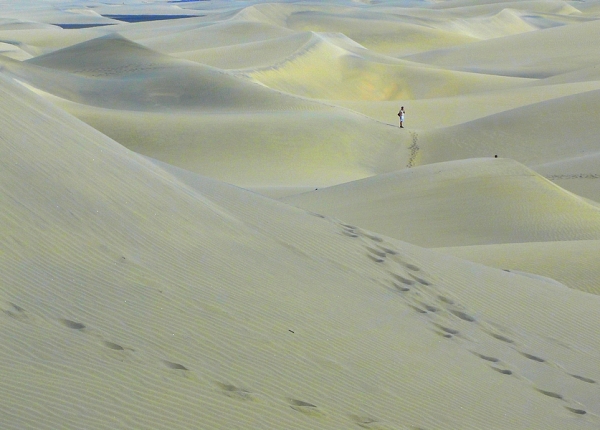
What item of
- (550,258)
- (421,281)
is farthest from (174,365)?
(550,258)

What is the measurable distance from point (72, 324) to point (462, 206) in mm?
9030

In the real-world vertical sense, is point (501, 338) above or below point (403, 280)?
below

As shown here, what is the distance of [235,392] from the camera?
454cm

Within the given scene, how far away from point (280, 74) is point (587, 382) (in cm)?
2875

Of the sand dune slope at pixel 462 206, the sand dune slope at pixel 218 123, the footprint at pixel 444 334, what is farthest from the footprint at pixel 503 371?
the sand dune slope at pixel 218 123

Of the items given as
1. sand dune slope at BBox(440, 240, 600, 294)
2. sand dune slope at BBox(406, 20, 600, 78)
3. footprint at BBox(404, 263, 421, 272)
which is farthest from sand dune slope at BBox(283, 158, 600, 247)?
sand dune slope at BBox(406, 20, 600, 78)

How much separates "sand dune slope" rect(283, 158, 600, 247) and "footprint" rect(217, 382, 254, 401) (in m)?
7.14

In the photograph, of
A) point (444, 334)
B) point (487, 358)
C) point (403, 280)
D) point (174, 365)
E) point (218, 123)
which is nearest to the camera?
point (174, 365)

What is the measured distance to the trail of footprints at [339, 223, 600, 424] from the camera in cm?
598

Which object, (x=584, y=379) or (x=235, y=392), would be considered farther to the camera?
(x=584, y=379)

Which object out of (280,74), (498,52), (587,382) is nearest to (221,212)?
(587,382)

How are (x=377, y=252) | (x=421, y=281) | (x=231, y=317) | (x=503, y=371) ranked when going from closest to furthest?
1. (x=231, y=317)
2. (x=503, y=371)
3. (x=421, y=281)
4. (x=377, y=252)

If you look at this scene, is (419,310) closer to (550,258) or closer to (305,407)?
(305,407)

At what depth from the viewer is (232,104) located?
25.3 metres
